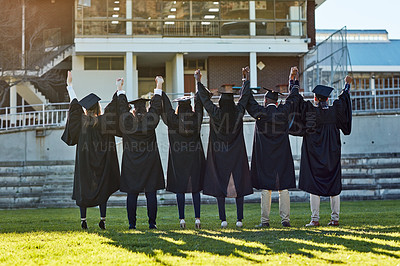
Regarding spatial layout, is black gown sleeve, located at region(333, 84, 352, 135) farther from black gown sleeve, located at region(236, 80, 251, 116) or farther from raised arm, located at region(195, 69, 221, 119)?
raised arm, located at region(195, 69, 221, 119)

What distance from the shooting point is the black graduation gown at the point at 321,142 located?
9.96 metres

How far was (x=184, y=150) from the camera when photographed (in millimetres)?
10016

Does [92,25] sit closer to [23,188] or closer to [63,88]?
[63,88]

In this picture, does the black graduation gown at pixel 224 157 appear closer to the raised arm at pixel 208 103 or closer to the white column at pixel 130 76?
the raised arm at pixel 208 103

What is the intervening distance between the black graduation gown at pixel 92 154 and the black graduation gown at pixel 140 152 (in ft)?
0.82

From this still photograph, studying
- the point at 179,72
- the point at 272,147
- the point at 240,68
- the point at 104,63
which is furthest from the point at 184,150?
the point at 240,68

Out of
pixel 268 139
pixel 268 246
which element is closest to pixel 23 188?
pixel 268 139

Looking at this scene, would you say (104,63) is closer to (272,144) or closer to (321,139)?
(272,144)

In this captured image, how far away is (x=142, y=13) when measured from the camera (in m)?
31.3

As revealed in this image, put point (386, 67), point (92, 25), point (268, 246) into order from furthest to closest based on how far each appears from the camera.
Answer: point (386, 67)
point (92, 25)
point (268, 246)

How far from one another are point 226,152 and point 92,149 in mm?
2311

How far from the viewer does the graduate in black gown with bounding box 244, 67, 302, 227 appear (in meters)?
9.78

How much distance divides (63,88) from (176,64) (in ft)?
23.3

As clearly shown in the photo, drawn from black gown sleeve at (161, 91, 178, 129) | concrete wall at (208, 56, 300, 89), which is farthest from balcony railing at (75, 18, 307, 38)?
black gown sleeve at (161, 91, 178, 129)
